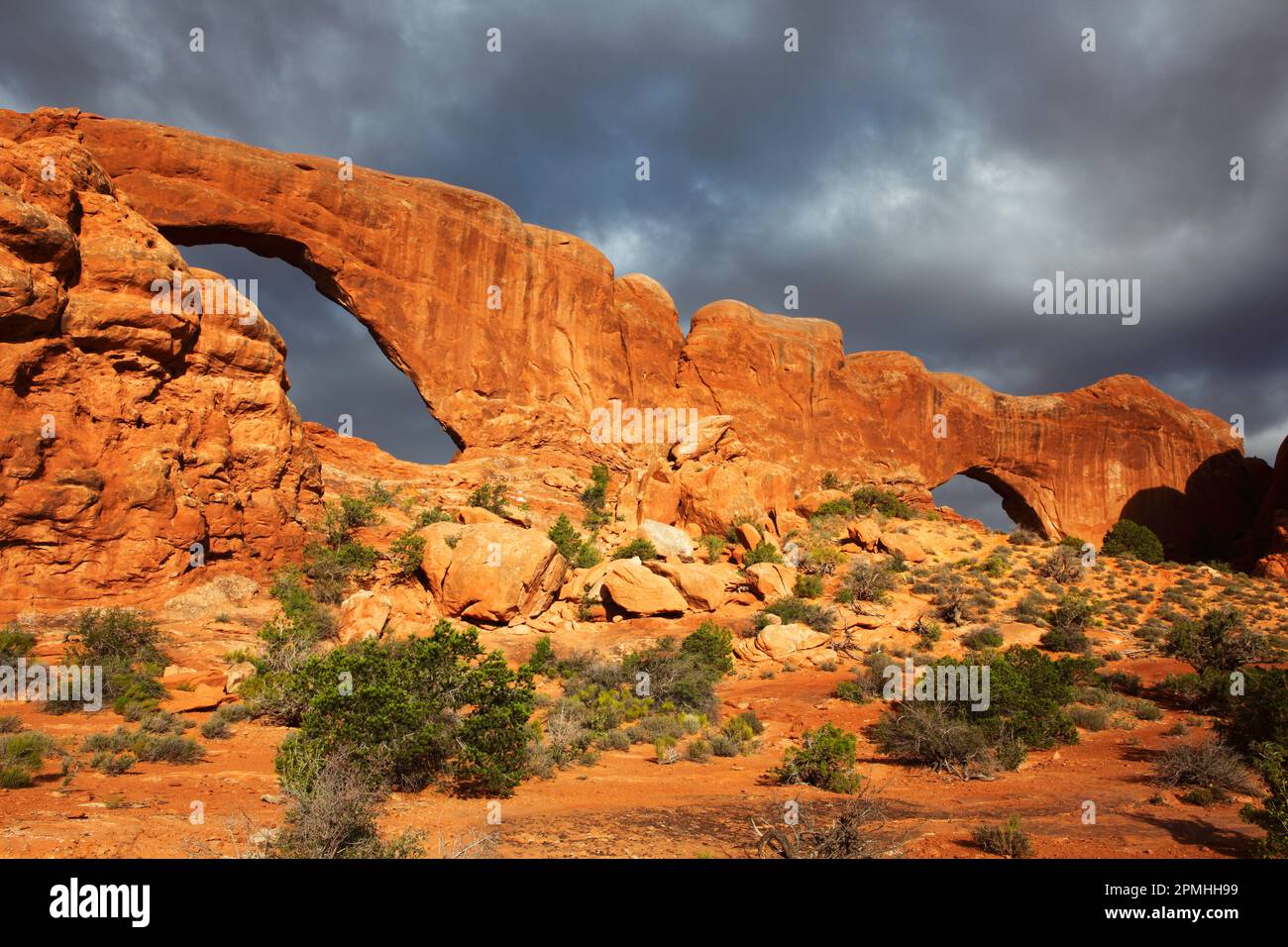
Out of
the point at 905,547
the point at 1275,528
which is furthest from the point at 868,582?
the point at 1275,528

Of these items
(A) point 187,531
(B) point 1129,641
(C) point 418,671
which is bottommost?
(B) point 1129,641

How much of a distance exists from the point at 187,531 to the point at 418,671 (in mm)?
11302

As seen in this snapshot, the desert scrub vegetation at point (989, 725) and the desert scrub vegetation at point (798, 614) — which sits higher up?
the desert scrub vegetation at point (798, 614)

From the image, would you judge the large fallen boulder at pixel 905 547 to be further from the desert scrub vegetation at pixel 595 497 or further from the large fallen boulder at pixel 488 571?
the large fallen boulder at pixel 488 571

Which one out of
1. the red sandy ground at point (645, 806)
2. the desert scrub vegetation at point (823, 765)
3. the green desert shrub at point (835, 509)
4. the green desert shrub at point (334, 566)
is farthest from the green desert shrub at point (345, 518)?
the green desert shrub at point (835, 509)

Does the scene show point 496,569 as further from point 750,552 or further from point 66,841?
point 66,841

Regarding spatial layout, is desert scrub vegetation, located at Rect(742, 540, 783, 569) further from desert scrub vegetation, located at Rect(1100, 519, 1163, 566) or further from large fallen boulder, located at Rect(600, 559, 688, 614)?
desert scrub vegetation, located at Rect(1100, 519, 1163, 566)

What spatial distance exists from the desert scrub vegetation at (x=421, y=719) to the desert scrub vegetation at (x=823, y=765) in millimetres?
3442

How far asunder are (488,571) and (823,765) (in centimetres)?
1138

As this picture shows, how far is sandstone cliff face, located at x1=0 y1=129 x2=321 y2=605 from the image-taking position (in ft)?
50.3

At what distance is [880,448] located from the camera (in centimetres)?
3797

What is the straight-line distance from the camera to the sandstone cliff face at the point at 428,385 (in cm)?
1617

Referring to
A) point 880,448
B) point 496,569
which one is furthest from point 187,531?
point 880,448

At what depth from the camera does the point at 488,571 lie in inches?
718
